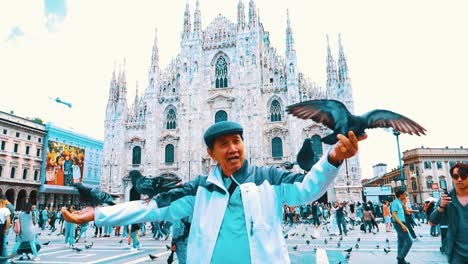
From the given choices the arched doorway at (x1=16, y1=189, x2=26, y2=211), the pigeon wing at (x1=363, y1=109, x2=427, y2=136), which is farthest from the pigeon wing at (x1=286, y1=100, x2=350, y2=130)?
the arched doorway at (x1=16, y1=189, x2=26, y2=211)

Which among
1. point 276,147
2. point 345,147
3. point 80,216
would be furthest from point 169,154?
point 345,147

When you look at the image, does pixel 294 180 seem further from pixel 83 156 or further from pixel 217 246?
pixel 83 156

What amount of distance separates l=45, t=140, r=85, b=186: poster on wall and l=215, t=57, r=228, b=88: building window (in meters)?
19.4

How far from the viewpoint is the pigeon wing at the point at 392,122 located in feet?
5.74

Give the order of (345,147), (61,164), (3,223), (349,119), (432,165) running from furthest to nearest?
(432,165)
(61,164)
(3,223)
(349,119)
(345,147)

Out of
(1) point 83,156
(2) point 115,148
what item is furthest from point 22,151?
(2) point 115,148

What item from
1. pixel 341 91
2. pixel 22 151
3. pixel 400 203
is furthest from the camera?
pixel 22 151

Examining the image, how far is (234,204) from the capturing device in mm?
1784

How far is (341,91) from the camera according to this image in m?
26.8

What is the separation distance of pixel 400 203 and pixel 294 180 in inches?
204

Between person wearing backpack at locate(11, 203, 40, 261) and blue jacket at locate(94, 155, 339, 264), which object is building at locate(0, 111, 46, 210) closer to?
person wearing backpack at locate(11, 203, 40, 261)

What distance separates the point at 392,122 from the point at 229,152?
90 cm

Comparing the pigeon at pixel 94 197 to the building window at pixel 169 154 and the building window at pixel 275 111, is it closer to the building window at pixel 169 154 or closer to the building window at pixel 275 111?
the building window at pixel 275 111

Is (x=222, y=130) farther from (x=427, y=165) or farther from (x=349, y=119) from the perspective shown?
(x=427, y=165)
